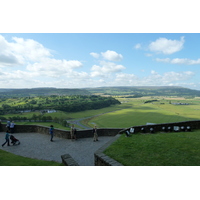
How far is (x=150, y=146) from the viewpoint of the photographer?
27.6 feet

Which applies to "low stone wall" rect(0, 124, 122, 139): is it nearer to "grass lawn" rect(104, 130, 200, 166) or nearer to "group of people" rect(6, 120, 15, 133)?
"group of people" rect(6, 120, 15, 133)

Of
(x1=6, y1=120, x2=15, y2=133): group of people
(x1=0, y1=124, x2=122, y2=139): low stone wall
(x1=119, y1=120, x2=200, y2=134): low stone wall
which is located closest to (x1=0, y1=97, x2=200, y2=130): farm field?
(x1=0, y1=124, x2=122, y2=139): low stone wall

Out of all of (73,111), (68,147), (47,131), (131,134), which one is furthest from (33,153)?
(73,111)

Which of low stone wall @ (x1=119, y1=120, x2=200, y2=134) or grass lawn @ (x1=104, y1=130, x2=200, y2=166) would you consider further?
low stone wall @ (x1=119, y1=120, x2=200, y2=134)

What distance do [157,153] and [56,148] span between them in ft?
22.5

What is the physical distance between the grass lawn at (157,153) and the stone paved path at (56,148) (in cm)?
188

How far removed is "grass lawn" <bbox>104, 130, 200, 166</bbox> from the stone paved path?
1880 mm

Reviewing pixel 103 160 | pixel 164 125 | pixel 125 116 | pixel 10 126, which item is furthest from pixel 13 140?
pixel 125 116

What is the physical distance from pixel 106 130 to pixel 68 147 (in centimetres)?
416

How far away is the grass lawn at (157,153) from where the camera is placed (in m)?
6.30

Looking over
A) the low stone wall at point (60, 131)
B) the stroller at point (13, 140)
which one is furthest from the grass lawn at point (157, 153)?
the stroller at point (13, 140)

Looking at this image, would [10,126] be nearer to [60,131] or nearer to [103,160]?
[60,131]

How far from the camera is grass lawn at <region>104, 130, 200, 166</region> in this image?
630 cm

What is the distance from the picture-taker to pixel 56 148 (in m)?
10.8
